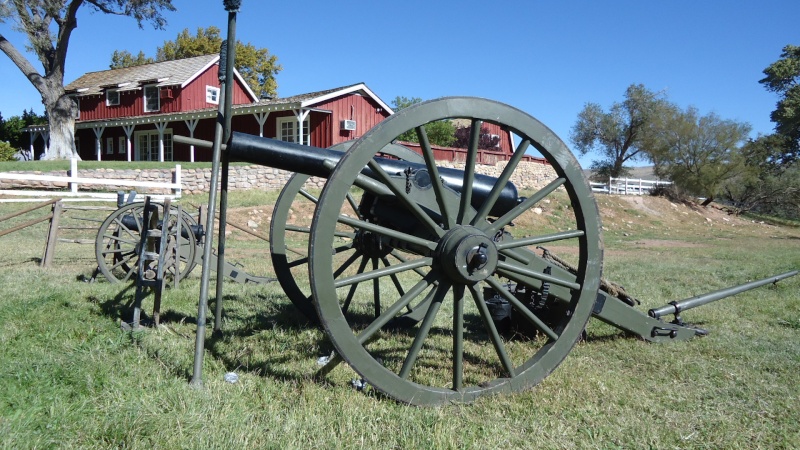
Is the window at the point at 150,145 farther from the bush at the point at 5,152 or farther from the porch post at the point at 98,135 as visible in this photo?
the bush at the point at 5,152

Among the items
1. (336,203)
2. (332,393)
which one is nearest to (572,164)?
(336,203)

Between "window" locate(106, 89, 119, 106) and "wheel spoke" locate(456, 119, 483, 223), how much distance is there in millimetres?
32196

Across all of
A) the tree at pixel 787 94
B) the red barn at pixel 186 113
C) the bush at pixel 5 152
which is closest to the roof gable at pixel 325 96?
the red barn at pixel 186 113

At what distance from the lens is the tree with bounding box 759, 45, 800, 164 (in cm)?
3875

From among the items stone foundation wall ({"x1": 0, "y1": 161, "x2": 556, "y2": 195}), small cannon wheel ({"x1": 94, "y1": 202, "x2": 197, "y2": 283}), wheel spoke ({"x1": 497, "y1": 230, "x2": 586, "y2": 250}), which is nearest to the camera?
wheel spoke ({"x1": 497, "y1": 230, "x2": 586, "y2": 250})

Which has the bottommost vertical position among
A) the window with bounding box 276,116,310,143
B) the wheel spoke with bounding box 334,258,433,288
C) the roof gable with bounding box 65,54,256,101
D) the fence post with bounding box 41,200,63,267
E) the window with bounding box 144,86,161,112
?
the fence post with bounding box 41,200,63,267

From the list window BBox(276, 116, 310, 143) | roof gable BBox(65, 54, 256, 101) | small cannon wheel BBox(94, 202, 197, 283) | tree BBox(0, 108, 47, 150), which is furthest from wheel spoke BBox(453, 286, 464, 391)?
tree BBox(0, 108, 47, 150)

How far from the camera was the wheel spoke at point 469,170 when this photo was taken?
3.35 meters

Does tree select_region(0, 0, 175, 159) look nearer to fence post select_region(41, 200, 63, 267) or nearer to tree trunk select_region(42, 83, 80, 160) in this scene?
tree trunk select_region(42, 83, 80, 160)

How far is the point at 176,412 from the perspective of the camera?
2975 mm

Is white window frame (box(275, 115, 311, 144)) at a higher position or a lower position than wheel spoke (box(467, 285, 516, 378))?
higher

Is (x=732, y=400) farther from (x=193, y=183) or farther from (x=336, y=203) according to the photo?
(x=193, y=183)

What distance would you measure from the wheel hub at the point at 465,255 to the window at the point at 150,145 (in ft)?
96.7

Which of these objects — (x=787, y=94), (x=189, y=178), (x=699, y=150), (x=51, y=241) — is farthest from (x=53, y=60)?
(x=787, y=94)
